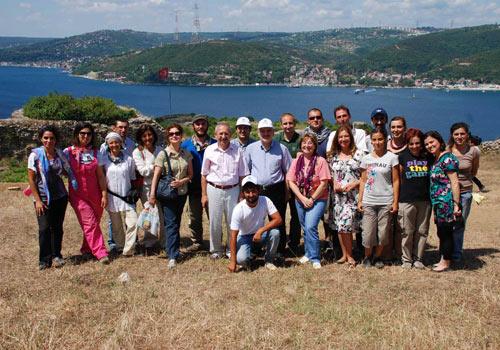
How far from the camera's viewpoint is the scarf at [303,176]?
4.37 m

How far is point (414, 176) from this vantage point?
417 cm

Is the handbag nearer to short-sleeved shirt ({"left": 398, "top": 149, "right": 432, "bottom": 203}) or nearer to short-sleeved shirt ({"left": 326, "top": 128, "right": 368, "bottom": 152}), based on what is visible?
short-sleeved shirt ({"left": 326, "top": 128, "right": 368, "bottom": 152})

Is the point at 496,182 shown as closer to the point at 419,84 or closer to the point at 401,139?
the point at 401,139

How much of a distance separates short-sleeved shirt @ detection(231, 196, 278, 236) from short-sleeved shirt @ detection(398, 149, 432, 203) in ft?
4.10

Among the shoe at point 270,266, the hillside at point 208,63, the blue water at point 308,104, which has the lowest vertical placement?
the blue water at point 308,104

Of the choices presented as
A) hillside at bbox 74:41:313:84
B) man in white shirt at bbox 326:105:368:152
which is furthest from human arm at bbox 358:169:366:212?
hillside at bbox 74:41:313:84

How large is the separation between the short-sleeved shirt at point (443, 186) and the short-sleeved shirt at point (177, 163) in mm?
2379

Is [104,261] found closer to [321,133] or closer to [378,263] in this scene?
[321,133]

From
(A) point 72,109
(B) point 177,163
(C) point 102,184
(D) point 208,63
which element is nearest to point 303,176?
(B) point 177,163

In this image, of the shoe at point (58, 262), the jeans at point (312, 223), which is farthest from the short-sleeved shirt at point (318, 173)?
the shoe at point (58, 262)

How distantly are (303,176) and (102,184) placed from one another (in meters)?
2.08

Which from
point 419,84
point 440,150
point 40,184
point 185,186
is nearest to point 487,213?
point 440,150

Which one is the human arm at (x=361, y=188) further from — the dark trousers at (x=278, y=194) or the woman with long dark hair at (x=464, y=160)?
the woman with long dark hair at (x=464, y=160)

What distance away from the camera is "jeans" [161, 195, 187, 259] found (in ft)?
15.2
